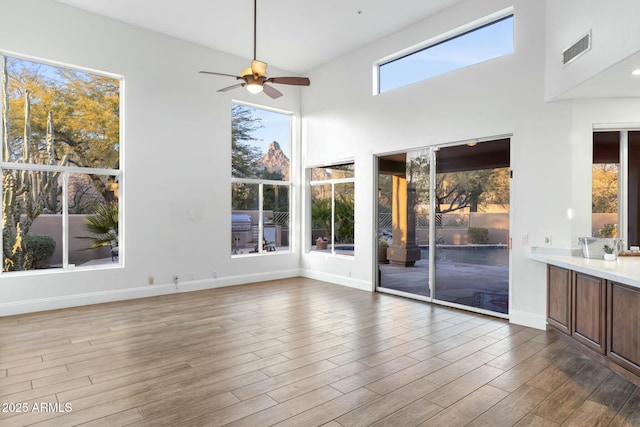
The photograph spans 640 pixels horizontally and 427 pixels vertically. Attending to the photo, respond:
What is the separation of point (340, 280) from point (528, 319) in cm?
339

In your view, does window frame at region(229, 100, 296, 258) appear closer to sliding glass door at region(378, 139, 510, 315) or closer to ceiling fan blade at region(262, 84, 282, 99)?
sliding glass door at region(378, 139, 510, 315)

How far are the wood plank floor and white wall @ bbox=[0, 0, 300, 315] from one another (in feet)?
2.85

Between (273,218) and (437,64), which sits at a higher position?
(437,64)

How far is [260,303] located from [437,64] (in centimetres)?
457

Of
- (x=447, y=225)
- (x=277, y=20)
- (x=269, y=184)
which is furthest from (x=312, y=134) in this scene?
(x=447, y=225)

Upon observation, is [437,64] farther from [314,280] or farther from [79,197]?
[79,197]

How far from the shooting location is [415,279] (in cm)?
631

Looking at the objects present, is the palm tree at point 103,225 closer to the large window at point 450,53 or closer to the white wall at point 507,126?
the white wall at point 507,126

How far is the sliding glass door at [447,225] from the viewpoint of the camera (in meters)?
5.12

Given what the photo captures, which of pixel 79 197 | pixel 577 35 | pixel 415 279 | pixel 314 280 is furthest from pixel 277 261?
pixel 577 35

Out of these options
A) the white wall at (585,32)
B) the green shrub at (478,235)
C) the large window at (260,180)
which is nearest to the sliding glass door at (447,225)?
the green shrub at (478,235)

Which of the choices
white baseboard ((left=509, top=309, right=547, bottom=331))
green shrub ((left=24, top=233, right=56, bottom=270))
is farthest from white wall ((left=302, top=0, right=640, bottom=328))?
green shrub ((left=24, top=233, right=56, bottom=270))

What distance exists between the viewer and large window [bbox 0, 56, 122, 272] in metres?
5.20

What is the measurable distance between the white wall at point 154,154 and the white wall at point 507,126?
92.9 inches
